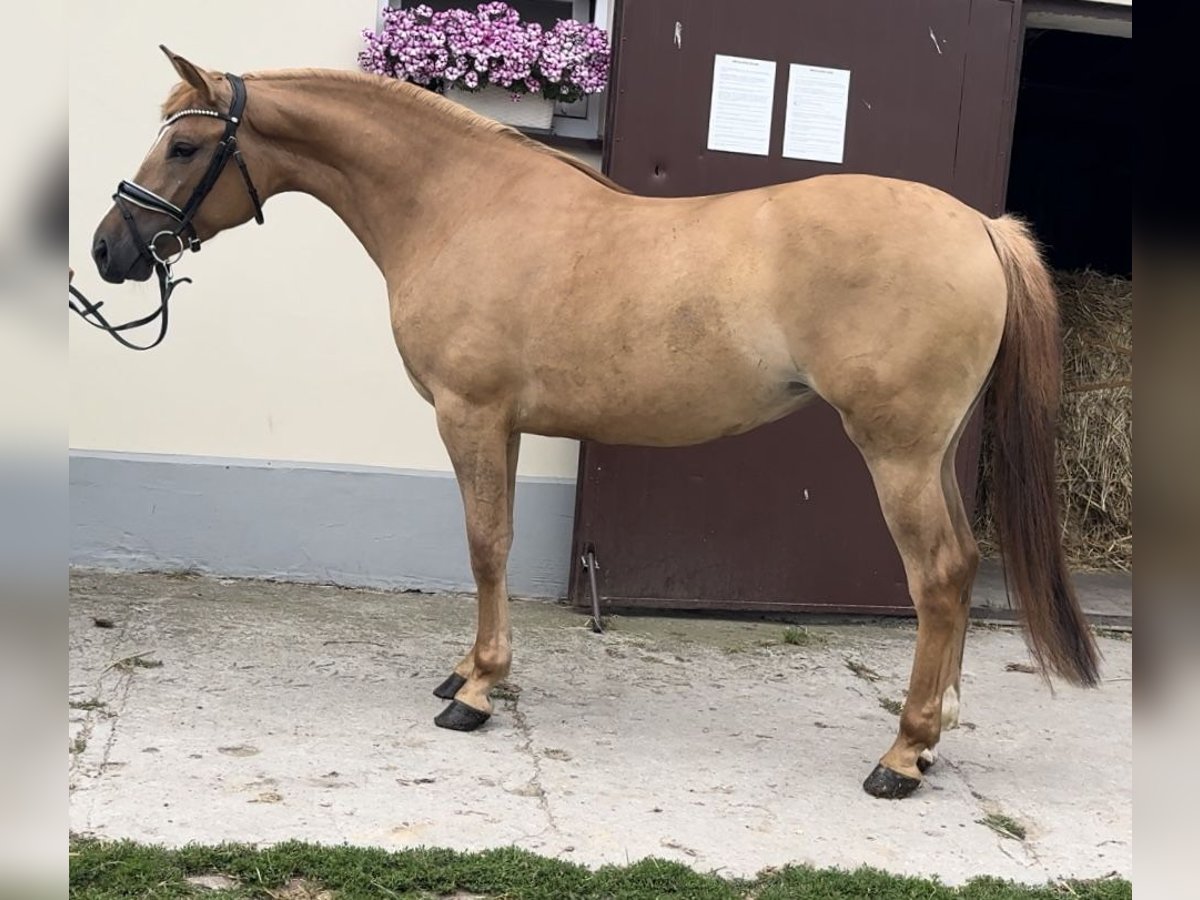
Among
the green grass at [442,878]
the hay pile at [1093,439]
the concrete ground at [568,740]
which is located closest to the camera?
the green grass at [442,878]

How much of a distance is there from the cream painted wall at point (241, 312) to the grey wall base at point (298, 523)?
93mm

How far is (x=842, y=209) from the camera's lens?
301 cm

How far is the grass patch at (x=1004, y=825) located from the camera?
2.85 m

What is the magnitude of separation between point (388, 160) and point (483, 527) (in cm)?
121

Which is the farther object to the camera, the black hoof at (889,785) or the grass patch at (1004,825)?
the black hoof at (889,785)

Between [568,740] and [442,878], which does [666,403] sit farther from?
[442,878]

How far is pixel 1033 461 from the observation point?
120 inches

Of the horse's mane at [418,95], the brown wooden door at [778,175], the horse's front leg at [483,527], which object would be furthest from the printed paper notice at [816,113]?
the horse's front leg at [483,527]

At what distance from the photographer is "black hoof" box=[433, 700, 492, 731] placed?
332 cm

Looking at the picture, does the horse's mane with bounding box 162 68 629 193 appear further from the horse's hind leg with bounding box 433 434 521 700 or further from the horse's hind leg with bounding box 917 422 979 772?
the horse's hind leg with bounding box 917 422 979 772

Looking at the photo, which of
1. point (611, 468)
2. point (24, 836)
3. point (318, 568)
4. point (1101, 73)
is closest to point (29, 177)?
point (24, 836)

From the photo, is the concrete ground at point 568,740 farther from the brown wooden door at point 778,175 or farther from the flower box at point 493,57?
the flower box at point 493,57

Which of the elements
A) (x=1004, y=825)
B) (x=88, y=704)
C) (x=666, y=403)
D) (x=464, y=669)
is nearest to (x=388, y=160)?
(x=666, y=403)

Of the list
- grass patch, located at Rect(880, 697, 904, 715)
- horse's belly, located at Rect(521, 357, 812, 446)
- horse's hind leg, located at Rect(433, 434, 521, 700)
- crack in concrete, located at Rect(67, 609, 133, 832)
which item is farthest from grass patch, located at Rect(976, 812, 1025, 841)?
crack in concrete, located at Rect(67, 609, 133, 832)
